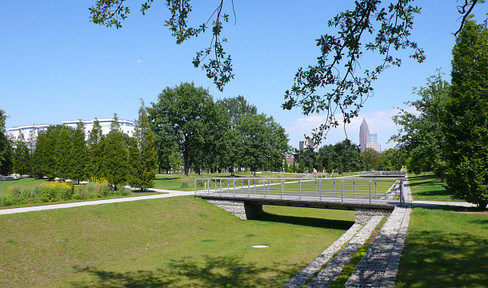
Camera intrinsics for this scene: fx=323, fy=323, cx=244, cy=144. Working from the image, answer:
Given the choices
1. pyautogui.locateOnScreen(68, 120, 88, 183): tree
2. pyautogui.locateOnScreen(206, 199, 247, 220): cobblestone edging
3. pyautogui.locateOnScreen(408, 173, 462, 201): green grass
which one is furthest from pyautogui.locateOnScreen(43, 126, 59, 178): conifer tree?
pyautogui.locateOnScreen(408, 173, 462, 201): green grass

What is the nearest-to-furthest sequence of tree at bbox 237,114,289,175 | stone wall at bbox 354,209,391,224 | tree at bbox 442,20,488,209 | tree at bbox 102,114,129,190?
tree at bbox 442,20,488,209 → stone wall at bbox 354,209,391,224 → tree at bbox 102,114,129,190 → tree at bbox 237,114,289,175

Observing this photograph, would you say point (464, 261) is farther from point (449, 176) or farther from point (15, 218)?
point (15, 218)

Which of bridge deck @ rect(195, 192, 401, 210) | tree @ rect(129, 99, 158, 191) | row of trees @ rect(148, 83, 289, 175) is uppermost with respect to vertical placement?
row of trees @ rect(148, 83, 289, 175)

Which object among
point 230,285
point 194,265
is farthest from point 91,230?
point 230,285

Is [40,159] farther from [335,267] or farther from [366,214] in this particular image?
[335,267]

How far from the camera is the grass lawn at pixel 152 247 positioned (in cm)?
905

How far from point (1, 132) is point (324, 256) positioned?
1718 inches

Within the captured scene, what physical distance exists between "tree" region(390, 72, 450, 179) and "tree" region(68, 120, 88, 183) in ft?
102

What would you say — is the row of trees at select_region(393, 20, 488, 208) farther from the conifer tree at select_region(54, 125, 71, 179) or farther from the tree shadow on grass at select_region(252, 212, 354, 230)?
the conifer tree at select_region(54, 125, 71, 179)

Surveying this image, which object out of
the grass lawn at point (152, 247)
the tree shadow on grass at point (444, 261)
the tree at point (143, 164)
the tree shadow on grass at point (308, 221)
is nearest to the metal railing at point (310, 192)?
the tree shadow on grass at point (308, 221)

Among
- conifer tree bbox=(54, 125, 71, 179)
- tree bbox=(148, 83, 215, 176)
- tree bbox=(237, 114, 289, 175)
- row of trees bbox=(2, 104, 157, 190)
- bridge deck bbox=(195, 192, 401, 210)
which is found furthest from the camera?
tree bbox=(237, 114, 289, 175)

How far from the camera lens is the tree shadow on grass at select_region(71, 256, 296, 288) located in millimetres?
8484

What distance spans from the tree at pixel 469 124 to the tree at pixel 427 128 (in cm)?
984

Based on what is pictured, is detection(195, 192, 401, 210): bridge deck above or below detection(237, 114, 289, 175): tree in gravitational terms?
below
